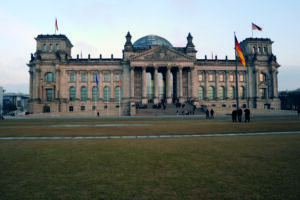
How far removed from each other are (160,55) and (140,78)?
12121mm

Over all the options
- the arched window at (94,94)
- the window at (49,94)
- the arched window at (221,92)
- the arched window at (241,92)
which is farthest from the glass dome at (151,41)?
the window at (49,94)

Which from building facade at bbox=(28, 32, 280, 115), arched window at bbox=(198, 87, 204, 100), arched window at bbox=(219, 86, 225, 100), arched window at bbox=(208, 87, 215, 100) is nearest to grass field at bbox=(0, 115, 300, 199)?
building facade at bbox=(28, 32, 280, 115)

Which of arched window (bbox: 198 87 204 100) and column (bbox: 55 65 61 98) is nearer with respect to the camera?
column (bbox: 55 65 61 98)

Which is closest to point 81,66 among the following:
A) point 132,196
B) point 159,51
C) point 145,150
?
point 159,51

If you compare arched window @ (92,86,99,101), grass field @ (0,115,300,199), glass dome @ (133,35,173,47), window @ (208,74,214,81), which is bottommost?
grass field @ (0,115,300,199)

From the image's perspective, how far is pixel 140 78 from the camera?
7406cm

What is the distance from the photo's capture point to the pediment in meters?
67.8

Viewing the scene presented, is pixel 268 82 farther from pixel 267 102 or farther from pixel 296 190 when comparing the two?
pixel 296 190

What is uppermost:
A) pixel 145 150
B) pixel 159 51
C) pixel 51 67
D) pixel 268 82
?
pixel 159 51

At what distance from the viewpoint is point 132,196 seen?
13.5 feet

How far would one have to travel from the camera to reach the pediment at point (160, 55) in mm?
67812

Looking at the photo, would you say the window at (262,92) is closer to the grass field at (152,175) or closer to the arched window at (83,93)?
the arched window at (83,93)

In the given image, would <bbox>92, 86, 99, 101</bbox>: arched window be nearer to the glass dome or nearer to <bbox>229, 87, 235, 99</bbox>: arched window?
the glass dome

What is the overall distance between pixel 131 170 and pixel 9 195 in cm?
309
